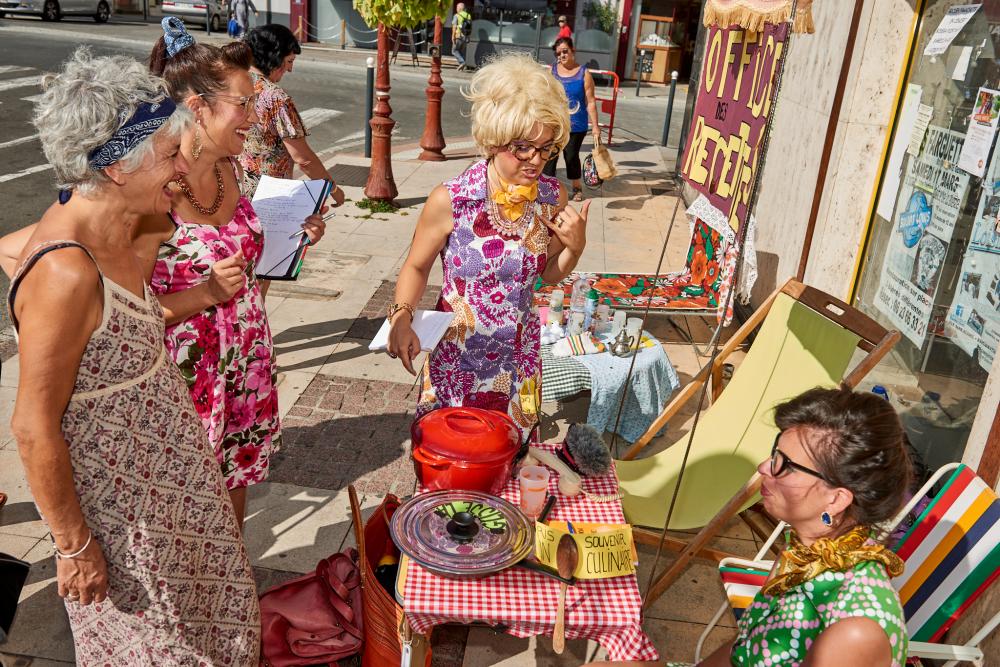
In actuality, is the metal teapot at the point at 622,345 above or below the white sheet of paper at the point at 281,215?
below

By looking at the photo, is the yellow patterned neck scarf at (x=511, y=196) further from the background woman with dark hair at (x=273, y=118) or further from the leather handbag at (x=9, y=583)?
the background woman with dark hair at (x=273, y=118)

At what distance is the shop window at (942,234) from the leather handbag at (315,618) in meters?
3.12

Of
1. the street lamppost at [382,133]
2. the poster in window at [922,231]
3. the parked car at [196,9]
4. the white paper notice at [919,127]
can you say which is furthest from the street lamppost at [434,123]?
the parked car at [196,9]

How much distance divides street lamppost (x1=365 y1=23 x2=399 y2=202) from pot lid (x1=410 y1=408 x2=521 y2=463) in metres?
7.50

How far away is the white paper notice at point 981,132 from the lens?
395cm

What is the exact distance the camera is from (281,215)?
12.5 ft

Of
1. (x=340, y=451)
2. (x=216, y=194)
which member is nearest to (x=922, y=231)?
(x=340, y=451)

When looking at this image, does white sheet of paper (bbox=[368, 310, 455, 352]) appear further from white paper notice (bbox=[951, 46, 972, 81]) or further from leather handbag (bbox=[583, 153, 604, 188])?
leather handbag (bbox=[583, 153, 604, 188])

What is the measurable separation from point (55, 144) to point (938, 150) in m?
4.55

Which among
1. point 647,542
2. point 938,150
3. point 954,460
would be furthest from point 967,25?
point 647,542

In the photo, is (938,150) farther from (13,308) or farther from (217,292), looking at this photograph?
(13,308)

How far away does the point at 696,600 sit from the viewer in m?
3.98

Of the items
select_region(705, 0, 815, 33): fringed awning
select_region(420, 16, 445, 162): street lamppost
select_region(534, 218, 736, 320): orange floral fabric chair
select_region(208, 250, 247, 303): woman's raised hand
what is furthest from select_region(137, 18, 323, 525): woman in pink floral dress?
select_region(420, 16, 445, 162): street lamppost

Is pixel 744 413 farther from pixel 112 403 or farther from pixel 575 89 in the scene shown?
pixel 575 89
